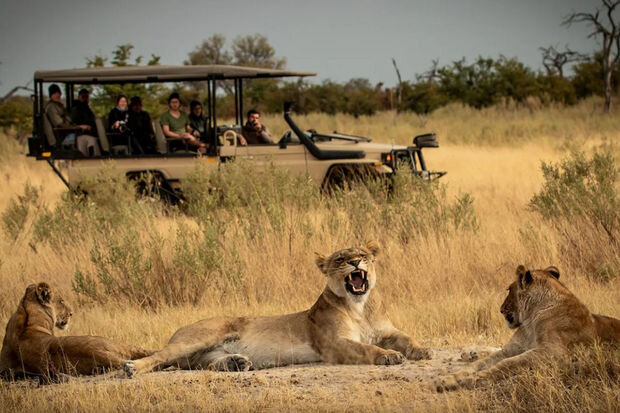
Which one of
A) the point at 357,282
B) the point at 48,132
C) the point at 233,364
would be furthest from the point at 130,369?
the point at 48,132

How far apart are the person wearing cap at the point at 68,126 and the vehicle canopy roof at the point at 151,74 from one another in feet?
1.10

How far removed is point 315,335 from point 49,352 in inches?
68.0

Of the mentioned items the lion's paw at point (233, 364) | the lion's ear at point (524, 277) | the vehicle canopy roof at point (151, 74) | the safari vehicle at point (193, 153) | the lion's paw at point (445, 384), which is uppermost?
the vehicle canopy roof at point (151, 74)

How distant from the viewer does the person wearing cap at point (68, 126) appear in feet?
44.6

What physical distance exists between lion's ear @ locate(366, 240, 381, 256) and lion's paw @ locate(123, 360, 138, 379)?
69.0 inches

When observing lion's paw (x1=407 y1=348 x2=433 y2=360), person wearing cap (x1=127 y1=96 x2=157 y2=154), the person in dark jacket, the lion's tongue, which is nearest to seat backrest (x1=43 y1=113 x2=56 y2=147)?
the person in dark jacket

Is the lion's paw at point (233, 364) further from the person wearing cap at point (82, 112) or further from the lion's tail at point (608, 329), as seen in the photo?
the person wearing cap at point (82, 112)

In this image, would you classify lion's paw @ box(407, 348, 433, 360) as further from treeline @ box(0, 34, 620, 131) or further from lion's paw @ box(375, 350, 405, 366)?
treeline @ box(0, 34, 620, 131)

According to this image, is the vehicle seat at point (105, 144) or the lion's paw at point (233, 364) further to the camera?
the vehicle seat at point (105, 144)

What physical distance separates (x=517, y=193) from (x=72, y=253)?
7.66 m

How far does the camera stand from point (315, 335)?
19.7 ft

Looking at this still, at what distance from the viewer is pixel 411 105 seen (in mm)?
37750

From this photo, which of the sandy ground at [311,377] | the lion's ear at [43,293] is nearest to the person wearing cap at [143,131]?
the lion's ear at [43,293]

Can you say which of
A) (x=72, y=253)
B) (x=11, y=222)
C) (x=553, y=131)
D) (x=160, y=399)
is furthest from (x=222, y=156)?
(x=553, y=131)
